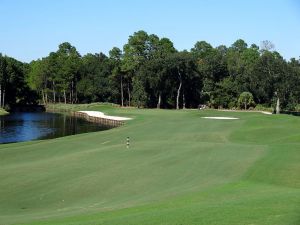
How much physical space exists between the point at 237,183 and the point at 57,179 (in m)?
8.08

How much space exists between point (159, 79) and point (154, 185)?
8436 cm

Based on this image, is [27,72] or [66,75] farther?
[27,72]

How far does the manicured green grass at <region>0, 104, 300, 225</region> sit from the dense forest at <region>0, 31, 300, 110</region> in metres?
58.4

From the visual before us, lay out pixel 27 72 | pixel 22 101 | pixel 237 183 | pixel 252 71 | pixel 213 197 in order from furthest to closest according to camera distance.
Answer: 1. pixel 27 72
2. pixel 22 101
3. pixel 252 71
4. pixel 237 183
5. pixel 213 197

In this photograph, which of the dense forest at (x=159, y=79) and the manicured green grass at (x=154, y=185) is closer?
the manicured green grass at (x=154, y=185)

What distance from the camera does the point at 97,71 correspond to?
12975 cm

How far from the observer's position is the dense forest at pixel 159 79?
87.9 meters

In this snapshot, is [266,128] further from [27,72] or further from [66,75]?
[27,72]

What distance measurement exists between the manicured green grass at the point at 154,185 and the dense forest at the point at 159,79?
5836 cm

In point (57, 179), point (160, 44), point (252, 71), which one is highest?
point (160, 44)

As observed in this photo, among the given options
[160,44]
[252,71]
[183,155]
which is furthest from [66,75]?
[183,155]

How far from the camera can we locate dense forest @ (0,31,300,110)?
87.9 m

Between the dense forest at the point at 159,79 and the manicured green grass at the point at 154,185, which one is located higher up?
the dense forest at the point at 159,79

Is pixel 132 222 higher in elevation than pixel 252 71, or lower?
lower
